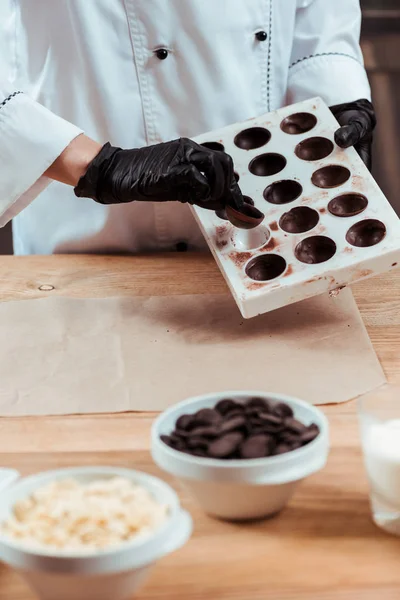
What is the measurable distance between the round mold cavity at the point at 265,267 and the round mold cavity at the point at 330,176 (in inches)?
6.4

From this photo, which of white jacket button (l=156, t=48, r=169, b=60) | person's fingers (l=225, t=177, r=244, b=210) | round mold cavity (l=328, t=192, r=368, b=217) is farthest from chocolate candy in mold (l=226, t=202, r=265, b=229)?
white jacket button (l=156, t=48, r=169, b=60)

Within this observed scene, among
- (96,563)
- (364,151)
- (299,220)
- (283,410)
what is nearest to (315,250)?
(299,220)

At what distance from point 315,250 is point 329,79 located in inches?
19.7

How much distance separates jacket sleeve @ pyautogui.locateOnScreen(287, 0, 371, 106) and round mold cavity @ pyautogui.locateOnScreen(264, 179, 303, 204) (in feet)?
1.14

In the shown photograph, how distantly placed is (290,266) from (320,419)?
0.44 m

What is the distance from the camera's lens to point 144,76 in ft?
4.82

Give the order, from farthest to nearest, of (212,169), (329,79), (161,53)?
(329,79), (161,53), (212,169)

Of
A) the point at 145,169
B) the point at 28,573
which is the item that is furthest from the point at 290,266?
the point at 28,573

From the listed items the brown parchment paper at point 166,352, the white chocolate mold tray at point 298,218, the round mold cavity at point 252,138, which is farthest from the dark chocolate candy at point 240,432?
the round mold cavity at point 252,138

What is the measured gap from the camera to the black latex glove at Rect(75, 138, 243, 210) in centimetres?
122

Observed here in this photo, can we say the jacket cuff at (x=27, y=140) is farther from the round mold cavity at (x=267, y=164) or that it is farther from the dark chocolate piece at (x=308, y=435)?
the dark chocolate piece at (x=308, y=435)

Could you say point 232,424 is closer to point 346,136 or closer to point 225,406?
point 225,406

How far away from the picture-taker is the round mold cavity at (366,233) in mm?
1228

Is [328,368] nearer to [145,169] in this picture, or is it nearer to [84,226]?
[145,169]
